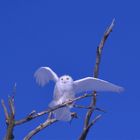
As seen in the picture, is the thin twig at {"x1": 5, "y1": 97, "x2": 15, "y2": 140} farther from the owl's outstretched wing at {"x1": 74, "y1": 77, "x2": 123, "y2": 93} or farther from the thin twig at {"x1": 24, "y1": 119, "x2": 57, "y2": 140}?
the owl's outstretched wing at {"x1": 74, "y1": 77, "x2": 123, "y2": 93}

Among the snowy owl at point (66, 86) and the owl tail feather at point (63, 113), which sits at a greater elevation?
the snowy owl at point (66, 86)

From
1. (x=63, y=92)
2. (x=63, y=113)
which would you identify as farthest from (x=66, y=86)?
(x=63, y=113)

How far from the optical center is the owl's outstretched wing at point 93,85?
7.44 metres

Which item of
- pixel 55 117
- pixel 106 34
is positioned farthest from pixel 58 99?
pixel 106 34

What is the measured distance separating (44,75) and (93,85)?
0.78 meters

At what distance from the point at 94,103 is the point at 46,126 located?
0.82 m

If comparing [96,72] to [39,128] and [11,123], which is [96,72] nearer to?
[39,128]

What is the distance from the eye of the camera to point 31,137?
7457 millimetres

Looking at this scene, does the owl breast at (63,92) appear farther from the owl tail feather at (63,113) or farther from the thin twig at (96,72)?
the thin twig at (96,72)

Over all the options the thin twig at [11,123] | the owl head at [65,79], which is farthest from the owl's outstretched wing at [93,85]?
the thin twig at [11,123]

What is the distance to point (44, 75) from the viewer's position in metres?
7.96

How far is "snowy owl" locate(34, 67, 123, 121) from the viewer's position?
6.96 m

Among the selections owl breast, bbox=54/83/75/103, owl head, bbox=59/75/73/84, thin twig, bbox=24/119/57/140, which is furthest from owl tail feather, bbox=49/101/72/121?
thin twig, bbox=24/119/57/140

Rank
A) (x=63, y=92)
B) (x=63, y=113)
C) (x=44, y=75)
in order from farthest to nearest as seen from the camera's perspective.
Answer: (x=44, y=75)
(x=63, y=92)
(x=63, y=113)
